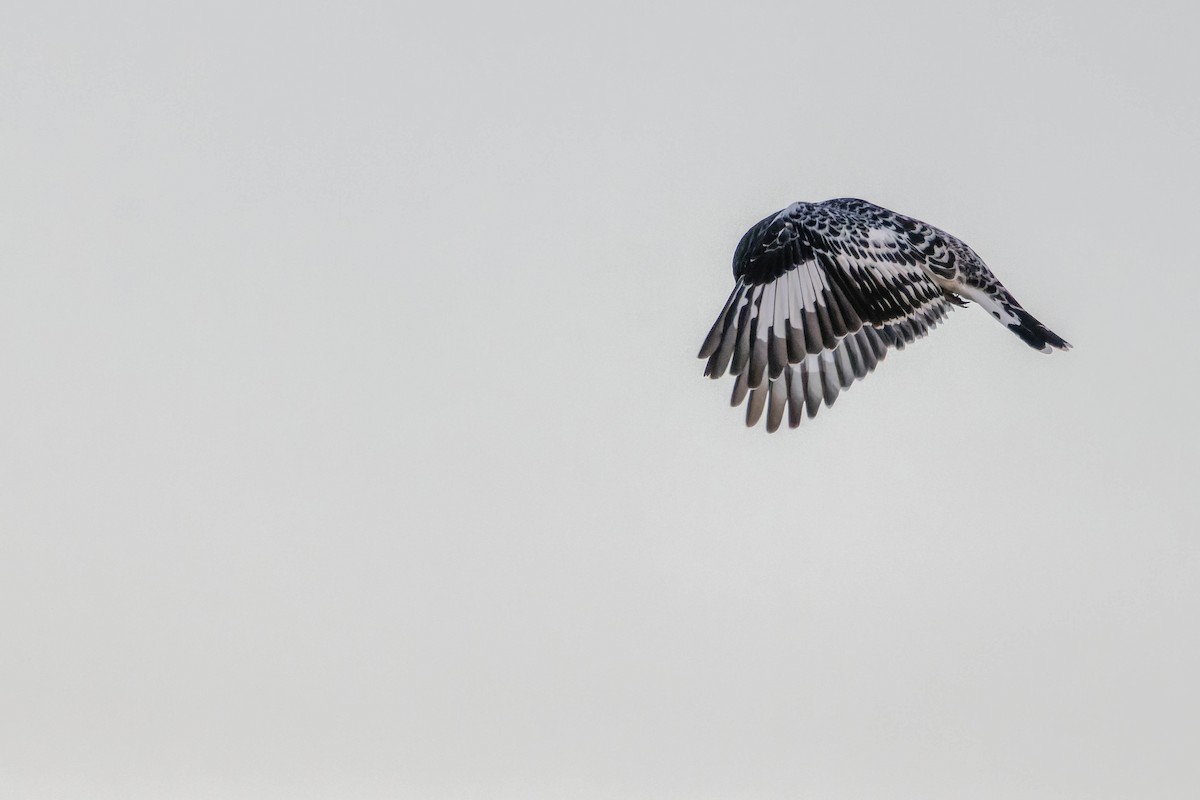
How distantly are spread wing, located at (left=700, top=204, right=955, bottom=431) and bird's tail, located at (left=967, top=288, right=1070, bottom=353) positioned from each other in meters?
0.08

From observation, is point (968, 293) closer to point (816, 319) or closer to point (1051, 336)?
point (1051, 336)

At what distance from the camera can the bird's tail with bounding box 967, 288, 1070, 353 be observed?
2.44 m

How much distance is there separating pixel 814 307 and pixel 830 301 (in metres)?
0.04

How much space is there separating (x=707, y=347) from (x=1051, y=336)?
0.63 m

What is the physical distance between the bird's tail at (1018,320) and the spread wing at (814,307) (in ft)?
0.27

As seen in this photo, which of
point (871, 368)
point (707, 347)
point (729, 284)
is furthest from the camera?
point (729, 284)

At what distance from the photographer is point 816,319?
2.41m

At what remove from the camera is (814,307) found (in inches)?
95.3

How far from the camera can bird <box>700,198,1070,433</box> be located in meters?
2.39

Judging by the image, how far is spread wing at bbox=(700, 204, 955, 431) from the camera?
7.84ft

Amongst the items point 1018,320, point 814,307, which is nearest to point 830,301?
point 814,307

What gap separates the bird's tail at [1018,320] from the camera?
2.44 m

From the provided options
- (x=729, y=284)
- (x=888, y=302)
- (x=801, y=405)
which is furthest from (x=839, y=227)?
(x=729, y=284)

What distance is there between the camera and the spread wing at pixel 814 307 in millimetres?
2391
